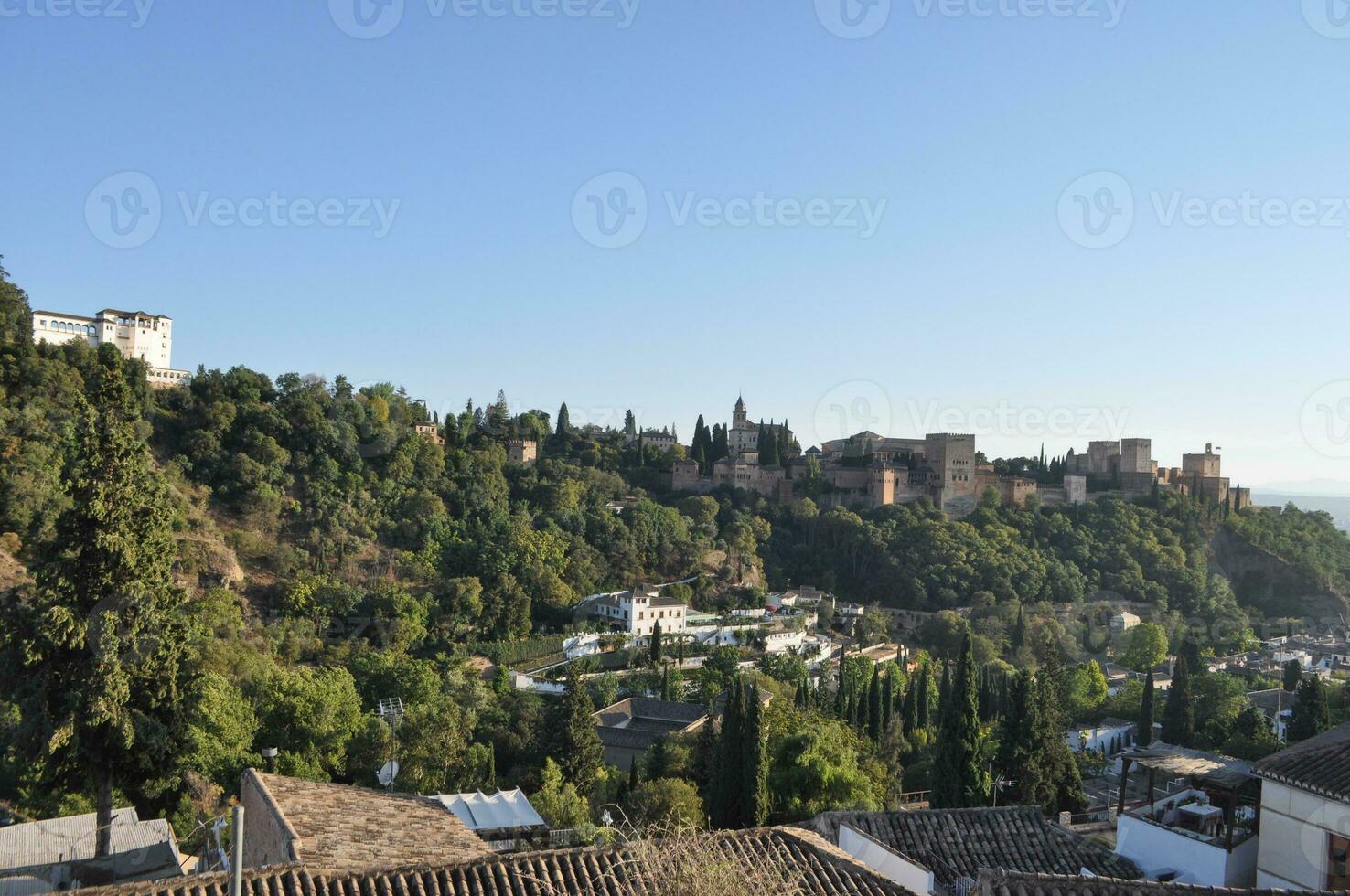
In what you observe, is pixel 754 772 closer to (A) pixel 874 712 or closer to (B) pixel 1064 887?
(B) pixel 1064 887

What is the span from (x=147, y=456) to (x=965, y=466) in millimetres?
52143

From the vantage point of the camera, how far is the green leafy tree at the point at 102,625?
8.50 metres

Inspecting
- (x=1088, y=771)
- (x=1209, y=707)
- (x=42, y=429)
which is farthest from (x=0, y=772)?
(x=1209, y=707)

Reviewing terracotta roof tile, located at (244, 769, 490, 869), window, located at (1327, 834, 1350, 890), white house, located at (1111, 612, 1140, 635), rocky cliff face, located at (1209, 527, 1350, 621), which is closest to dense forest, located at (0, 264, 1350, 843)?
rocky cliff face, located at (1209, 527, 1350, 621)

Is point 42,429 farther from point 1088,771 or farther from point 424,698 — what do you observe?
point 1088,771

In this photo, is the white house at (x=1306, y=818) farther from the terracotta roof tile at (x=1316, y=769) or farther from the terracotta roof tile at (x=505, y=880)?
the terracotta roof tile at (x=505, y=880)

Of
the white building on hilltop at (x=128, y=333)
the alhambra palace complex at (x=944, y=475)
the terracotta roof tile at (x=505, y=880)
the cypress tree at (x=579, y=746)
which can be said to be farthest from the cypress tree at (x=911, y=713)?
the white building on hilltop at (x=128, y=333)

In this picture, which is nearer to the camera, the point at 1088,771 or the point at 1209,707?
the point at 1088,771

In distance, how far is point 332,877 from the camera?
212 inches

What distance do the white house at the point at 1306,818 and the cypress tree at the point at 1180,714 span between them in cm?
2197

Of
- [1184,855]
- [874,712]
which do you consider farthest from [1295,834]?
[874,712]

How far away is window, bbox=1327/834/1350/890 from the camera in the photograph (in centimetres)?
618

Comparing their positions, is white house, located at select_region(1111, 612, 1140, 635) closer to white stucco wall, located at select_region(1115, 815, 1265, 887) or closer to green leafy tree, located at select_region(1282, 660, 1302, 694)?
green leafy tree, located at select_region(1282, 660, 1302, 694)

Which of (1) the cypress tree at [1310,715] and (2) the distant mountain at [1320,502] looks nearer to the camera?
(1) the cypress tree at [1310,715]
